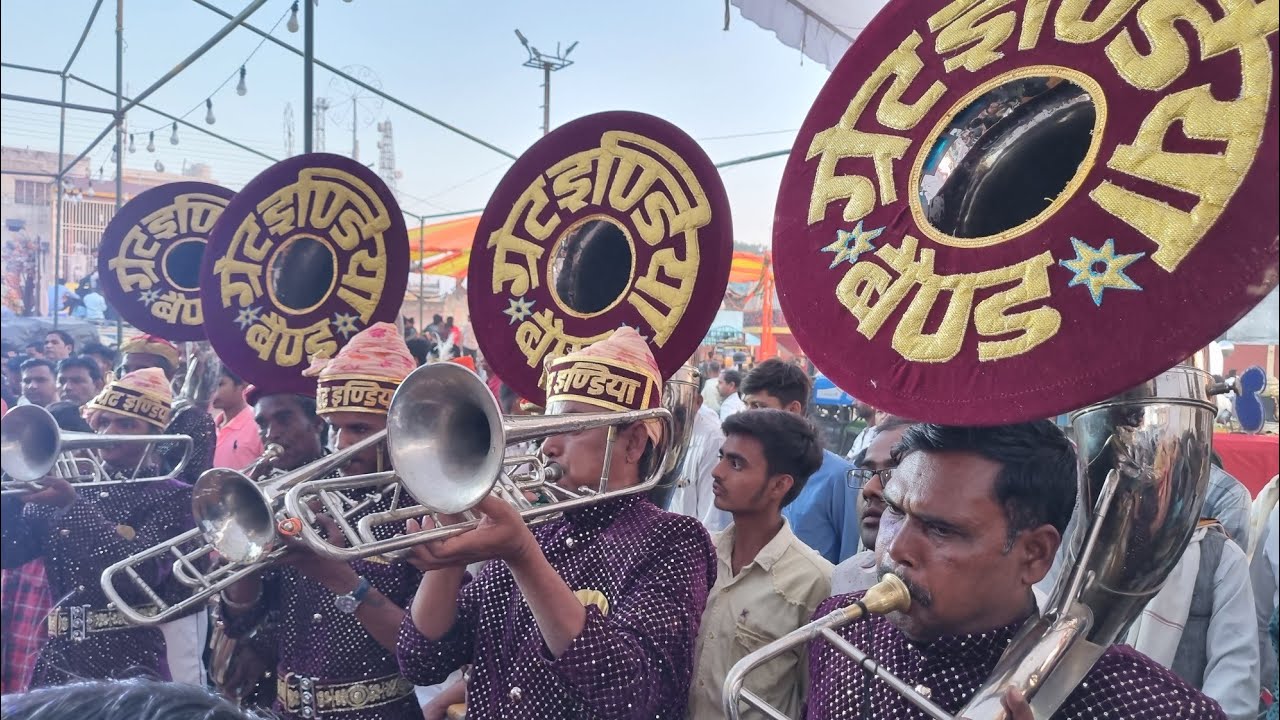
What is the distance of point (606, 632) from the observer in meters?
2.24

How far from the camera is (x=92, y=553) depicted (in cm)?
413

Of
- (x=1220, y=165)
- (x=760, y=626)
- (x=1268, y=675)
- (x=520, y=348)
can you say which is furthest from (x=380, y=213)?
(x=1268, y=675)

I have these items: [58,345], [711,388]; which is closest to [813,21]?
[58,345]

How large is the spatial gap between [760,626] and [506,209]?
1.67 m

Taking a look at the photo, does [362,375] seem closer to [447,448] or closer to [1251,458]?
[447,448]

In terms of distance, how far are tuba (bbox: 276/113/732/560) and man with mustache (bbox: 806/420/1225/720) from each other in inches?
37.5

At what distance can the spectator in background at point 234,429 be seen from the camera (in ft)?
19.1

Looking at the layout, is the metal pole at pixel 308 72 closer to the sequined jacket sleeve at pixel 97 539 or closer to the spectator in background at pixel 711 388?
the sequined jacket sleeve at pixel 97 539

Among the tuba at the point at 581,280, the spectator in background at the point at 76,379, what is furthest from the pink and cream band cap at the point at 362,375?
the spectator in background at the point at 76,379

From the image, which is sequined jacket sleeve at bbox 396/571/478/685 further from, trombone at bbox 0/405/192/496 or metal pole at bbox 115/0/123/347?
metal pole at bbox 115/0/123/347

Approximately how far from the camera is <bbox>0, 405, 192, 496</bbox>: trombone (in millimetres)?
3555

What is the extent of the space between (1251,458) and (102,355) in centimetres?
1040

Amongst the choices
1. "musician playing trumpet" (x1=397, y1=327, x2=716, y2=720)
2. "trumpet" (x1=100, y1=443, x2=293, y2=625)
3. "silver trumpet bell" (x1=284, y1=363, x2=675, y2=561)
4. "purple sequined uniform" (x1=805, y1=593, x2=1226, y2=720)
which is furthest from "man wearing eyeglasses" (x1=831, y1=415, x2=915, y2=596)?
"trumpet" (x1=100, y1=443, x2=293, y2=625)

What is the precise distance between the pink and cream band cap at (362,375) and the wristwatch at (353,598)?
665 mm
